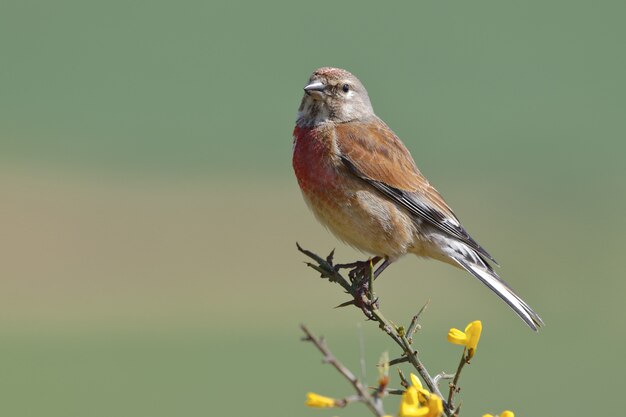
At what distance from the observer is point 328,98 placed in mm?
5074

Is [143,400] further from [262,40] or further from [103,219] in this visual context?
[262,40]

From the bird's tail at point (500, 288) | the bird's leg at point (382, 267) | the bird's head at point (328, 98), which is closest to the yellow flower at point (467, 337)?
the bird's tail at point (500, 288)

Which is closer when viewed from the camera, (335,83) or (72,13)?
(335,83)

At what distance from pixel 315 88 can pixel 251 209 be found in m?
16.1

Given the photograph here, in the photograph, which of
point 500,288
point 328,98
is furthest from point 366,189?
point 500,288

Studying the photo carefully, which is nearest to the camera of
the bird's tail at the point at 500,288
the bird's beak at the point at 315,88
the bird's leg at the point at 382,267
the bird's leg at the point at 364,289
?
the bird's leg at the point at 364,289

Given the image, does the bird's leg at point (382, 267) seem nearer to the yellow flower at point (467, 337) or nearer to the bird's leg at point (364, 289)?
the bird's leg at point (364, 289)

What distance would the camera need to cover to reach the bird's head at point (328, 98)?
504cm

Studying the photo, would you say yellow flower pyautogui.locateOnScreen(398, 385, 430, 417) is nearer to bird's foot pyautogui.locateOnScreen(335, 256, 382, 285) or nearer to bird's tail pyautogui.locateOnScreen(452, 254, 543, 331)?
bird's tail pyautogui.locateOnScreen(452, 254, 543, 331)

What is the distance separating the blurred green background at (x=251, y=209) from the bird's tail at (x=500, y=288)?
239 inches

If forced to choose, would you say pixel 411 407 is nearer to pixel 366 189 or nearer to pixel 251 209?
pixel 366 189

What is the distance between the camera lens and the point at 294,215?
20.4 meters

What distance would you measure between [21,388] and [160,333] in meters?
3.47

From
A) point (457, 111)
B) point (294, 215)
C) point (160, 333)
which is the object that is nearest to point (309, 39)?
point (457, 111)
